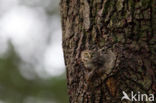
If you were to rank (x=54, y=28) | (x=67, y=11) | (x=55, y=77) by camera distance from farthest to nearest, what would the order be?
1. (x=54, y=28)
2. (x=55, y=77)
3. (x=67, y=11)

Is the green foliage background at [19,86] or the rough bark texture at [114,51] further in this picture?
the green foliage background at [19,86]

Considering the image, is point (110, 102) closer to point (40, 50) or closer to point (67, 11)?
point (67, 11)

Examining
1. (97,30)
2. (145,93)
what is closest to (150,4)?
(97,30)

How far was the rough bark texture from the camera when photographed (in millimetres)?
1508

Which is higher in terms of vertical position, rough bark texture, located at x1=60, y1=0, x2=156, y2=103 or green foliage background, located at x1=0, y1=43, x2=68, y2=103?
rough bark texture, located at x1=60, y1=0, x2=156, y2=103

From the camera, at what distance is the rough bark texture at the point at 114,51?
1508mm

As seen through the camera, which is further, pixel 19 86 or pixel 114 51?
pixel 19 86

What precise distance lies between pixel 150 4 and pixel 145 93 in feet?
1.08

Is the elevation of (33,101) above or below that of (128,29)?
below

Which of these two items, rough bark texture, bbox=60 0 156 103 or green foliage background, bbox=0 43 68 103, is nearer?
rough bark texture, bbox=60 0 156 103

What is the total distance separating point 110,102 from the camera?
152cm

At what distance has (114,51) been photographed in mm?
1528

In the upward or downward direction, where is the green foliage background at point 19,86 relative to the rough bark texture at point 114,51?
downward

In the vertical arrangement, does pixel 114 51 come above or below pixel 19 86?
above
